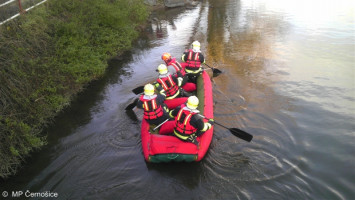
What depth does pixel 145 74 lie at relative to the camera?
10.5 m

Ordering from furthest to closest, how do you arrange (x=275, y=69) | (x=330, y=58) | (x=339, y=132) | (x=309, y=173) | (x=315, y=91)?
(x=330, y=58), (x=275, y=69), (x=315, y=91), (x=339, y=132), (x=309, y=173)

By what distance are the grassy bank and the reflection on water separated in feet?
1.69

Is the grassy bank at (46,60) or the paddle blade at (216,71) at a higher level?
the grassy bank at (46,60)

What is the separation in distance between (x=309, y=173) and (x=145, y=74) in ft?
23.2

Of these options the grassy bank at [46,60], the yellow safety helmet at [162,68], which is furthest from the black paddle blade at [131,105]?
the grassy bank at [46,60]

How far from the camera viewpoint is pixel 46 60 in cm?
820

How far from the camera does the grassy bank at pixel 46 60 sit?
19.3 feet

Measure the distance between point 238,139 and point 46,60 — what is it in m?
6.47

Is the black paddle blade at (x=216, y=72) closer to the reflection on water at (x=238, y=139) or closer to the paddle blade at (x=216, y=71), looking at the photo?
the paddle blade at (x=216, y=71)

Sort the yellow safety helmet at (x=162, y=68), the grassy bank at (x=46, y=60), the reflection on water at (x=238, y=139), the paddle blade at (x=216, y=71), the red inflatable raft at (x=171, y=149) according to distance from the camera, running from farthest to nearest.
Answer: the paddle blade at (x=216, y=71) < the yellow safety helmet at (x=162, y=68) < the grassy bank at (x=46, y=60) < the red inflatable raft at (x=171, y=149) < the reflection on water at (x=238, y=139)

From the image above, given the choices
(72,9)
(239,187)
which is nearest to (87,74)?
(72,9)

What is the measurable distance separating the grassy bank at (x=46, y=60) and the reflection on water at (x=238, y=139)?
1.69ft

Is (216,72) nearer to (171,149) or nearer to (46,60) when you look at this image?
(171,149)

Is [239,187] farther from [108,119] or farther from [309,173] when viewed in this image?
[108,119]
